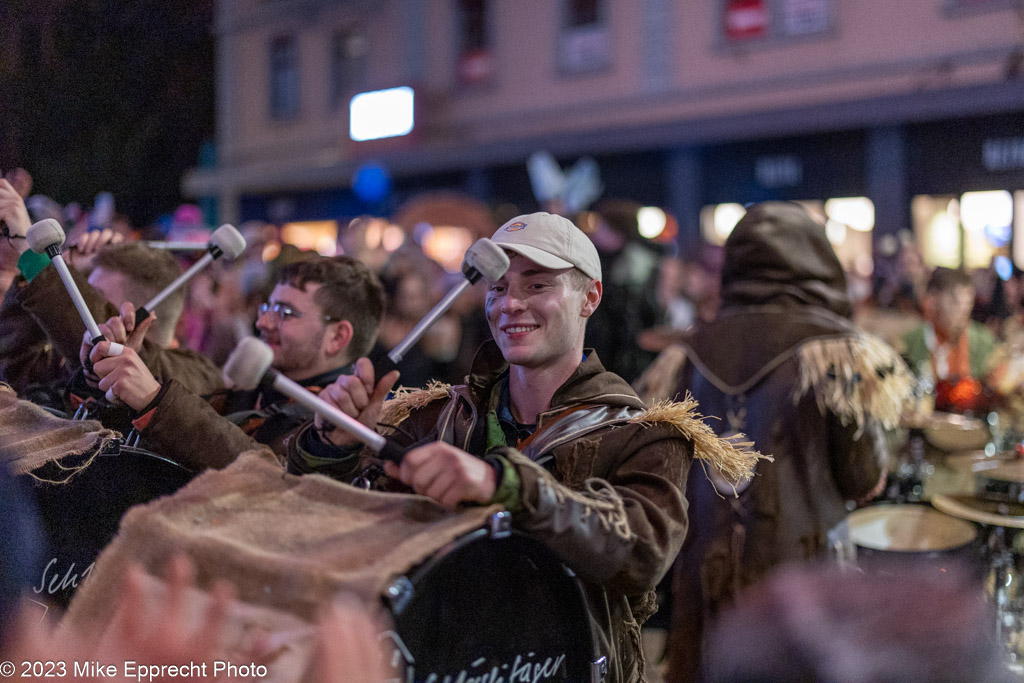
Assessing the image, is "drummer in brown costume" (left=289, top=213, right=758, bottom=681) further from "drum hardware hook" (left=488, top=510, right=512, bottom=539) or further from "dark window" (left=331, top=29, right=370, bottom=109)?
"dark window" (left=331, top=29, right=370, bottom=109)

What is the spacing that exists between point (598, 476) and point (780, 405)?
77.4 inches

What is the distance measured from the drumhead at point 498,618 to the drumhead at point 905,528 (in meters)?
2.74

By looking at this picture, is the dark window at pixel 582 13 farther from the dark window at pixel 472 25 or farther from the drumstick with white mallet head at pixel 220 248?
the drumstick with white mallet head at pixel 220 248

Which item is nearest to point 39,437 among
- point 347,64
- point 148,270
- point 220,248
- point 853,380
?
point 220,248

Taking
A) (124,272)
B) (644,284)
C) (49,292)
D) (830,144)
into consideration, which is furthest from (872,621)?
(830,144)

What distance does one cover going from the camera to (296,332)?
110 inches

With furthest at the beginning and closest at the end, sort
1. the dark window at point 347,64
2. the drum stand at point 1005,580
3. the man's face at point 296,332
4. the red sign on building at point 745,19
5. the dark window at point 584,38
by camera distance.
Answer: the dark window at point 347,64, the dark window at point 584,38, the red sign on building at point 745,19, the drum stand at point 1005,580, the man's face at point 296,332

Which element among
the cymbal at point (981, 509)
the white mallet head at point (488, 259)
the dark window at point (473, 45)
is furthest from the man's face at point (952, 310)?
the dark window at point (473, 45)

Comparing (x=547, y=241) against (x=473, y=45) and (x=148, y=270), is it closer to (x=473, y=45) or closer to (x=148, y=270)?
(x=148, y=270)

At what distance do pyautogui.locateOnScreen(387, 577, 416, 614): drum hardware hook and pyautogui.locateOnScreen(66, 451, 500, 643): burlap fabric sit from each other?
0.05ft

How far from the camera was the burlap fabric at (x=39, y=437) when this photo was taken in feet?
6.24

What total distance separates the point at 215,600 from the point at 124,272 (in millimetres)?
1792

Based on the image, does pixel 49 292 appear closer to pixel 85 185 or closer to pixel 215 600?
pixel 85 185

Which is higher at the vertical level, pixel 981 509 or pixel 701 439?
pixel 701 439
